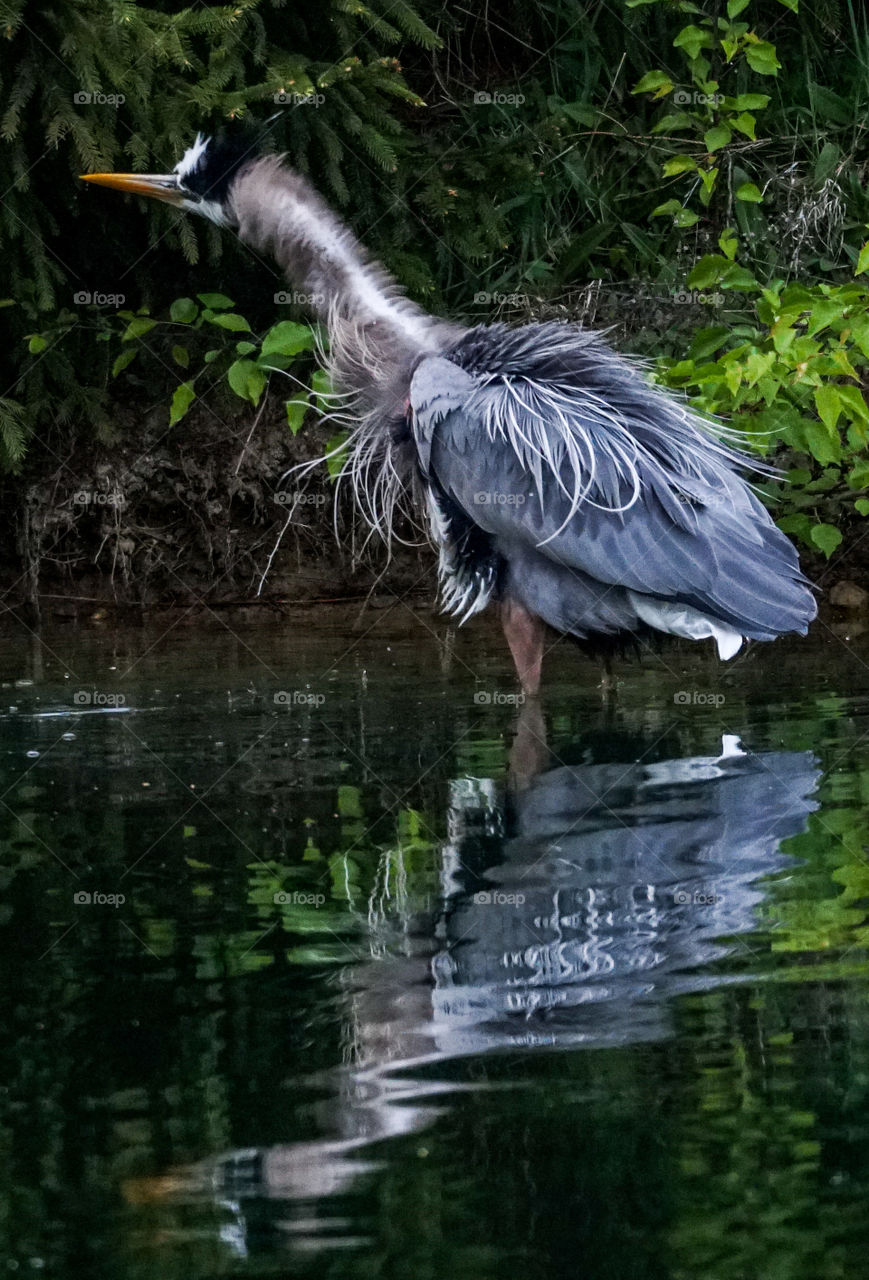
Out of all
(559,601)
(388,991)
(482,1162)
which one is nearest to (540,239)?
(559,601)

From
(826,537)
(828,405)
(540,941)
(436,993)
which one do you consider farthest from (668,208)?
(436,993)

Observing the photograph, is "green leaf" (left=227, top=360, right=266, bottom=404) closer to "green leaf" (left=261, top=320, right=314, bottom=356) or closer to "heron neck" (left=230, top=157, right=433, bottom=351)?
"green leaf" (left=261, top=320, right=314, bottom=356)

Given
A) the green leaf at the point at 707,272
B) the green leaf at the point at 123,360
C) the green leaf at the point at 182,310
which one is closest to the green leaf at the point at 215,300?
the green leaf at the point at 182,310

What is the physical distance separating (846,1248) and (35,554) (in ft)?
23.5

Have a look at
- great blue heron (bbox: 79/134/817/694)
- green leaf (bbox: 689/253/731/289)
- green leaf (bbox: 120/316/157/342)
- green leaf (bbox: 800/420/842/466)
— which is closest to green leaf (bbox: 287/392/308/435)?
green leaf (bbox: 120/316/157/342)

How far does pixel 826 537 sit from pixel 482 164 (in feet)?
8.24

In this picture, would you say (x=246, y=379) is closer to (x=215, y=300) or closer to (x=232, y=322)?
(x=232, y=322)

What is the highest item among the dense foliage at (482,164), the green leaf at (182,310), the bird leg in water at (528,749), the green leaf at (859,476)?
the dense foliage at (482,164)

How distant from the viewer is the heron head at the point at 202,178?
23.6 ft

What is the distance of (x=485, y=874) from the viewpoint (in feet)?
13.0

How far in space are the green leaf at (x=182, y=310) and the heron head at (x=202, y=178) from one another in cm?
93

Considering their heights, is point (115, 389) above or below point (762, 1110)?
above

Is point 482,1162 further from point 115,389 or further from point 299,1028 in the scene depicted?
point 115,389

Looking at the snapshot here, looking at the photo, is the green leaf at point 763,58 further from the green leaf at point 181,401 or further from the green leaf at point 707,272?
the green leaf at point 181,401
